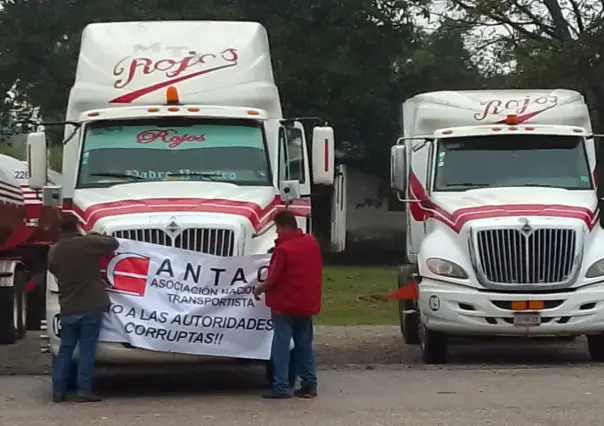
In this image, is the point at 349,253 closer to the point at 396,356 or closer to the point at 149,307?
the point at 396,356

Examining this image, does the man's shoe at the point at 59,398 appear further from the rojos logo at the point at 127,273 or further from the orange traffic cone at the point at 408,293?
the orange traffic cone at the point at 408,293

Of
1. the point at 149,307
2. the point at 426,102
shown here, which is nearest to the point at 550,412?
the point at 149,307

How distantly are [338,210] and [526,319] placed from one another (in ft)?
7.88

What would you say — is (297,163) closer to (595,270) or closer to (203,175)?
(203,175)

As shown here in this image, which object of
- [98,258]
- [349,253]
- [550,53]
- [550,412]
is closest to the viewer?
[550,412]

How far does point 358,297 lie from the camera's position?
27.7 metres

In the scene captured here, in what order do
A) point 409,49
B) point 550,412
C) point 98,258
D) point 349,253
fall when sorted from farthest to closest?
point 349,253 < point 409,49 < point 98,258 < point 550,412

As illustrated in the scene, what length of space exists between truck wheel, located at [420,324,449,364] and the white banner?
3362 mm

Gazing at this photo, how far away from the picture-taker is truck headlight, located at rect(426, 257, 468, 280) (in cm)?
1405

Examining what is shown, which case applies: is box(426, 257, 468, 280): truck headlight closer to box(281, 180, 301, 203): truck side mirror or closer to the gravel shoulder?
the gravel shoulder

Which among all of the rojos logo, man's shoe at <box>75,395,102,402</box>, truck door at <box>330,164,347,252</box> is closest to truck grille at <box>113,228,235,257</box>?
the rojos logo

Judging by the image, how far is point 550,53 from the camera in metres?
34.8

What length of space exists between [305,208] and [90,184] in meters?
2.29

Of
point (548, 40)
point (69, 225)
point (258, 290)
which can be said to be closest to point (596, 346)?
point (258, 290)
